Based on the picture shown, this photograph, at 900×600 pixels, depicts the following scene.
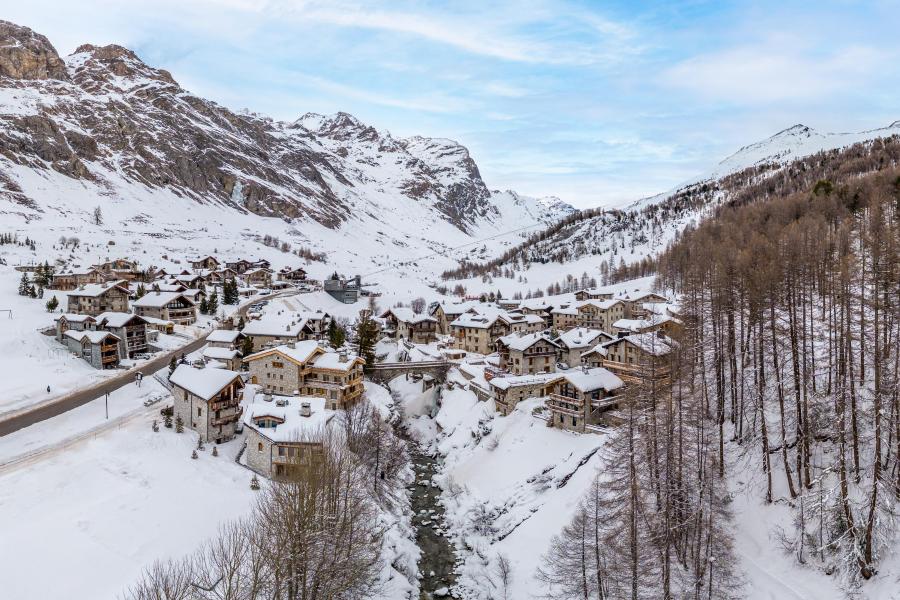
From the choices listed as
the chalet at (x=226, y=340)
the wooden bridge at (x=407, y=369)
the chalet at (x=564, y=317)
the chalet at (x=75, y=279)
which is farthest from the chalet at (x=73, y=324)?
the chalet at (x=564, y=317)

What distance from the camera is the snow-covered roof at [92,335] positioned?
53656 mm

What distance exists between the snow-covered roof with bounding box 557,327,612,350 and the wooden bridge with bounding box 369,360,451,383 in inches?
636

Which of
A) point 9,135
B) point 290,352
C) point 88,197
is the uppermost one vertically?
point 9,135

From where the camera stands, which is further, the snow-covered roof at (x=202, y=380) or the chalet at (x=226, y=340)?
the chalet at (x=226, y=340)

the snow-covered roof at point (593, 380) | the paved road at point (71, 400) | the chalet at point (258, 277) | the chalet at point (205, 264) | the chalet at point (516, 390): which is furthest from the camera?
the chalet at point (258, 277)

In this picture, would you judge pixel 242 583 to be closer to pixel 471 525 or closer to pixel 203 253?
pixel 471 525

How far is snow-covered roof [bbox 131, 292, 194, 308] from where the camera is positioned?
248 ft

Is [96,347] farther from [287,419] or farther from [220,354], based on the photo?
[287,419]

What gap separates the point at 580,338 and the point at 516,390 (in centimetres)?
1762

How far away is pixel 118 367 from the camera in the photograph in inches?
2176

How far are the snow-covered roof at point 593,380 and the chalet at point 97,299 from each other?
6718 cm

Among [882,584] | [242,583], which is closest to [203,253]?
[242,583]

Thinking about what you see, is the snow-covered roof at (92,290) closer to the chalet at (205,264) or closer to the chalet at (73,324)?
the chalet at (73,324)

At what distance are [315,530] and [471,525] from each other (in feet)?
60.3
